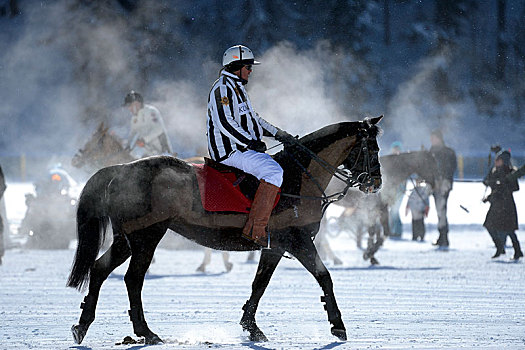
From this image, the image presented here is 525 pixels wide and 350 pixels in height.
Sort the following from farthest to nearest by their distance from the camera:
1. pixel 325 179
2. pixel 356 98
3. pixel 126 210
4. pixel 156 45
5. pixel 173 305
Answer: pixel 156 45 → pixel 356 98 → pixel 173 305 → pixel 325 179 → pixel 126 210

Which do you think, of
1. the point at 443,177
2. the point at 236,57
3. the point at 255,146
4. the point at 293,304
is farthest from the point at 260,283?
the point at 443,177

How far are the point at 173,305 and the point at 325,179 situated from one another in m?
2.91

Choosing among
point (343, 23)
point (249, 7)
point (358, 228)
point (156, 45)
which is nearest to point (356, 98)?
point (343, 23)

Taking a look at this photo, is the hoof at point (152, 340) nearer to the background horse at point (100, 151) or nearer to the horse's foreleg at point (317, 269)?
the horse's foreleg at point (317, 269)

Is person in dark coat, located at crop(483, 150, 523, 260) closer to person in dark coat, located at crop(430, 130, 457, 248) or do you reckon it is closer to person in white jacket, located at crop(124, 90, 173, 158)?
person in dark coat, located at crop(430, 130, 457, 248)

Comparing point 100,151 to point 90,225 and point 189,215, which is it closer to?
point 90,225

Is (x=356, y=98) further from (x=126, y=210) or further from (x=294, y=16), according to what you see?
(x=126, y=210)

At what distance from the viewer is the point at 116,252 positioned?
7586 millimetres

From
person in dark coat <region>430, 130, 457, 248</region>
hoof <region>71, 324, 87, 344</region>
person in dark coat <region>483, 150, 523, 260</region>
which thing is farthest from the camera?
person in dark coat <region>430, 130, 457, 248</region>

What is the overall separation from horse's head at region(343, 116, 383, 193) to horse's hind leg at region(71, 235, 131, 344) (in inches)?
85.5

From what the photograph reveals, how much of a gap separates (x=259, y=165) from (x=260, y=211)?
39 cm

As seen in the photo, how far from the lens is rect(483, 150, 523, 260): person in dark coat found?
16.0 metres

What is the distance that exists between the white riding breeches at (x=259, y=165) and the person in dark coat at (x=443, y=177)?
11299 millimetres

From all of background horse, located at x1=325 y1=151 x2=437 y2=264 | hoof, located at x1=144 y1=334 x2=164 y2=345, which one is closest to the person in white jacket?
background horse, located at x1=325 y1=151 x2=437 y2=264
